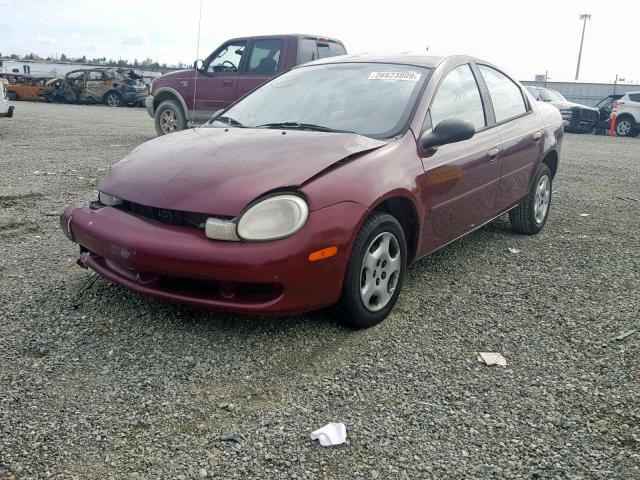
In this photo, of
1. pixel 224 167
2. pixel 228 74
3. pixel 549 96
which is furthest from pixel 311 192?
pixel 549 96

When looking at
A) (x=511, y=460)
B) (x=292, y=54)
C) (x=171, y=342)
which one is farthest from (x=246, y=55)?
(x=511, y=460)

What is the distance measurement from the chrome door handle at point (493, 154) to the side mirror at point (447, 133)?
→ 759 mm

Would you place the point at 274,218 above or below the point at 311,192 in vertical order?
below

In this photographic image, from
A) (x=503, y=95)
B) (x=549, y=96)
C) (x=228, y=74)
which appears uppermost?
(x=549, y=96)

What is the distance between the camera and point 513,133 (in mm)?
4805

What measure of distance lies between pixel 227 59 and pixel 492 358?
903 centimetres

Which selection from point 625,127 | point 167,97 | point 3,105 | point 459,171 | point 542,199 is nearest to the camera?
point 459,171

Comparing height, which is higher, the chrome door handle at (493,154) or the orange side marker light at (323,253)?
the chrome door handle at (493,154)

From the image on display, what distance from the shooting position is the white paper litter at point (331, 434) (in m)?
2.38

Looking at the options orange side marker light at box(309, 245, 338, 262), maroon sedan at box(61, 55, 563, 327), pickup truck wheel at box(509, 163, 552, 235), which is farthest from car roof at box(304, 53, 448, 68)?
orange side marker light at box(309, 245, 338, 262)

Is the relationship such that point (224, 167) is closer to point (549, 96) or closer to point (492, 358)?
point (492, 358)

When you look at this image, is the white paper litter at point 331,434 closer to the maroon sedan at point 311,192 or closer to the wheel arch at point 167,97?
the maroon sedan at point 311,192

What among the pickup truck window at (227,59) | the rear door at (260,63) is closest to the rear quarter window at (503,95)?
the rear door at (260,63)

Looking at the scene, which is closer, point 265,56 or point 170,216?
point 170,216
